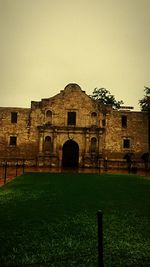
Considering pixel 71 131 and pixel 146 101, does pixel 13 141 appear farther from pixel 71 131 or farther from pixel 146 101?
pixel 146 101

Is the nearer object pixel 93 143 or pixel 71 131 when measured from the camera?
pixel 71 131

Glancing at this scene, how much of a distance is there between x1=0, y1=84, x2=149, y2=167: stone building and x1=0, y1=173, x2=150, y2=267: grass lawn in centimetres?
2128

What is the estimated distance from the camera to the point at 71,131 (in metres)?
30.8

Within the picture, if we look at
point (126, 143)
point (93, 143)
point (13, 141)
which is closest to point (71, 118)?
point (93, 143)

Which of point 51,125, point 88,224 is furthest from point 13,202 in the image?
point 51,125

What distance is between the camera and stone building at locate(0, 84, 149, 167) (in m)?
30.5

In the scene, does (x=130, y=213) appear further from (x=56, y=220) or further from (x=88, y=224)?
(x=56, y=220)

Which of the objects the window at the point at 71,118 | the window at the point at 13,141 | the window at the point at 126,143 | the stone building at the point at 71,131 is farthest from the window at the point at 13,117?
the window at the point at 126,143

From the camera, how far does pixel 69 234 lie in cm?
541

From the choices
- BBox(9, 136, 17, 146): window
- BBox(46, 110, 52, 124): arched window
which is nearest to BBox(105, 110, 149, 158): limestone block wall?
BBox(46, 110, 52, 124): arched window

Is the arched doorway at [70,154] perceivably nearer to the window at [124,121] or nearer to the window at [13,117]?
the window at [124,121]

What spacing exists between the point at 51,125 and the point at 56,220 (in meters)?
24.8

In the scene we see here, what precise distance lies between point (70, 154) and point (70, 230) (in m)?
25.8

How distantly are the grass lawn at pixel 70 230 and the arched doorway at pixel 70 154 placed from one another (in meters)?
21.6
